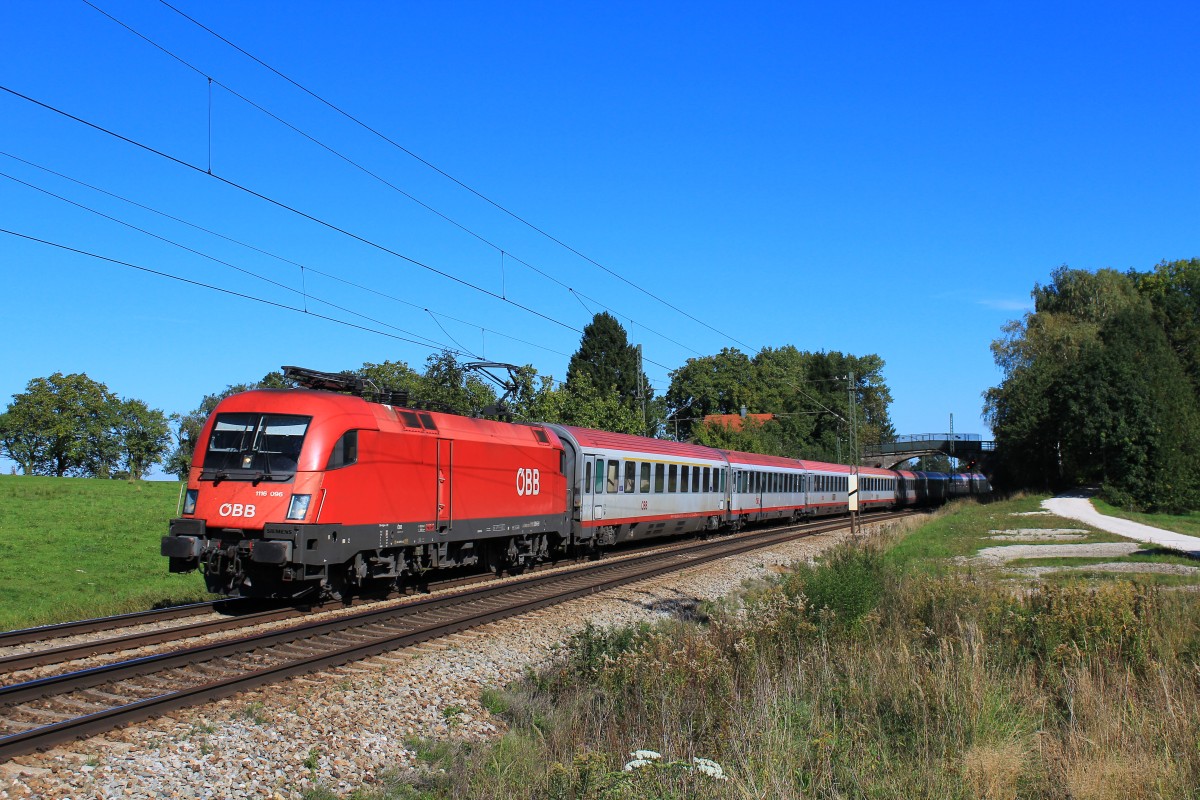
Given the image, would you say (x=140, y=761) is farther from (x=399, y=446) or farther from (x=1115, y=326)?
(x=1115, y=326)

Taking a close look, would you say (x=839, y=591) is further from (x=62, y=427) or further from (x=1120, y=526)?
(x=62, y=427)

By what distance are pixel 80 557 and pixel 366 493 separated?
1342cm

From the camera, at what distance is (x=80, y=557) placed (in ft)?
74.9

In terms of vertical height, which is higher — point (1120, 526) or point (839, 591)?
point (839, 591)

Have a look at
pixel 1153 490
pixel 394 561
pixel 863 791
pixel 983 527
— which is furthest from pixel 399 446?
pixel 1153 490

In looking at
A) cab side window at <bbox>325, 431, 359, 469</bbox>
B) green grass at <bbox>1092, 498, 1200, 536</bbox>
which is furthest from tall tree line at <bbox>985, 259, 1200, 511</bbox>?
cab side window at <bbox>325, 431, 359, 469</bbox>

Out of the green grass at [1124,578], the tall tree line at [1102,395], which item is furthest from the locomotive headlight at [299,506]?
the tall tree line at [1102,395]

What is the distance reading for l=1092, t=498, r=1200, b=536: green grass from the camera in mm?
31234

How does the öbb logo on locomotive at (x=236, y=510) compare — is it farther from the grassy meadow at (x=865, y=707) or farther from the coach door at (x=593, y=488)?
the coach door at (x=593, y=488)

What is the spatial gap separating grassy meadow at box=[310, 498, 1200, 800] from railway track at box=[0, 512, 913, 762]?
7.21ft

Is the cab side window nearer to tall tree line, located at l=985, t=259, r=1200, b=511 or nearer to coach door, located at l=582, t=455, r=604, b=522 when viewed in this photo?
coach door, located at l=582, t=455, r=604, b=522

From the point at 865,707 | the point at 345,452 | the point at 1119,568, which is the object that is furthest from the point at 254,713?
the point at 1119,568

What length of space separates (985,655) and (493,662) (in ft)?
18.1

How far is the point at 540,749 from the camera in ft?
24.1
